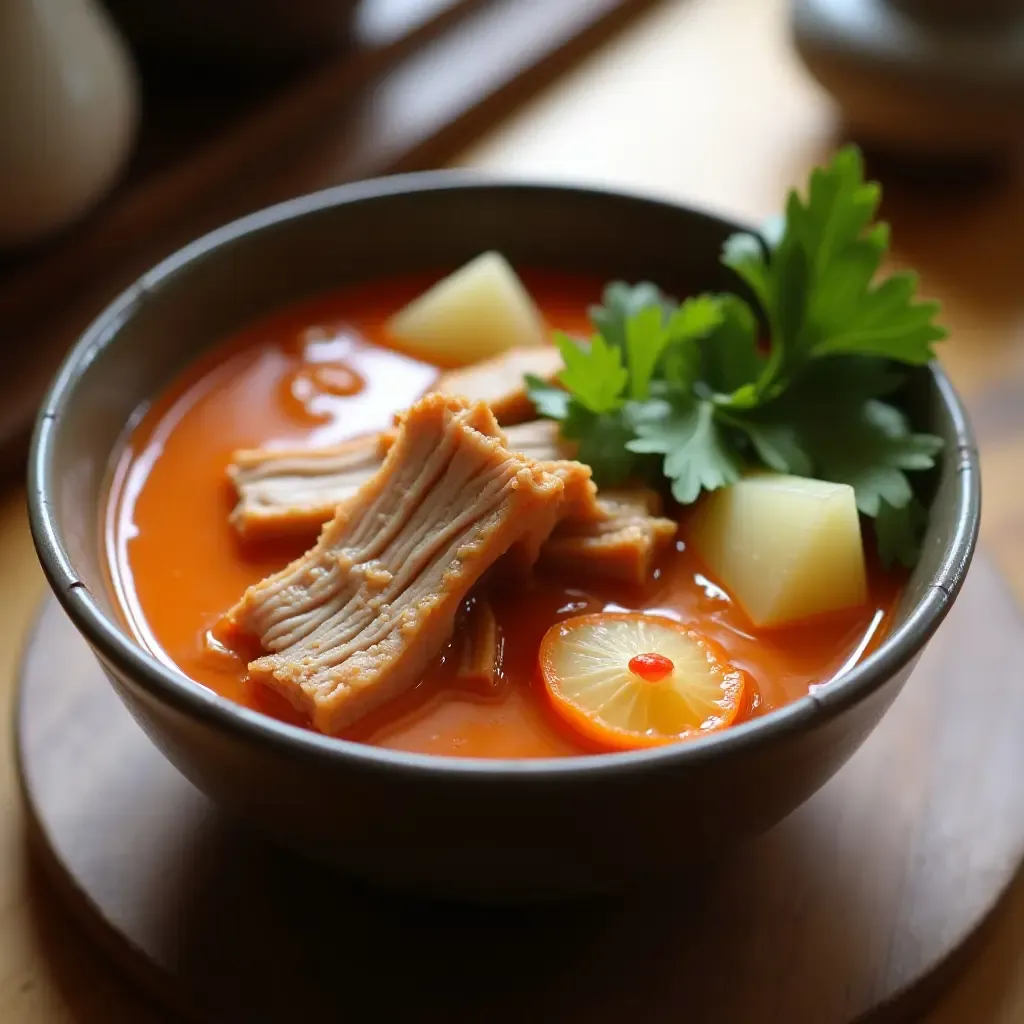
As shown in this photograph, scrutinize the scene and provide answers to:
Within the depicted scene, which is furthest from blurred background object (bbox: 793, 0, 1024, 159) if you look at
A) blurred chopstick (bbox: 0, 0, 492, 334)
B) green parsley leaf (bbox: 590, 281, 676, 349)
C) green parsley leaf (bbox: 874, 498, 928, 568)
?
green parsley leaf (bbox: 874, 498, 928, 568)

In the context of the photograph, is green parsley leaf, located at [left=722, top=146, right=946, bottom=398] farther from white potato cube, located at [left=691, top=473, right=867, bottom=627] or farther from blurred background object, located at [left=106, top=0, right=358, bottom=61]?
blurred background object, located at [left=106, top=0, right=358, bottom=61]

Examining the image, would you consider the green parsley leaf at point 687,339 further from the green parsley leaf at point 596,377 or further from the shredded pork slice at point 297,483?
the shredded pork slice at point 297,483

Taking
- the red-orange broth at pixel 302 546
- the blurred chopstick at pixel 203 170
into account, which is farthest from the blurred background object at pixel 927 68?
the red-orange broth at pixel 302 546

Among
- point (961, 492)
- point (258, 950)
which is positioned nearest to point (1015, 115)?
point (961, 492)

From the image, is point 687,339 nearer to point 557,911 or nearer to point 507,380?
point 507,380

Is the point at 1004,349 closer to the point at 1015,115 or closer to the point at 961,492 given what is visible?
the point at 1015,115
